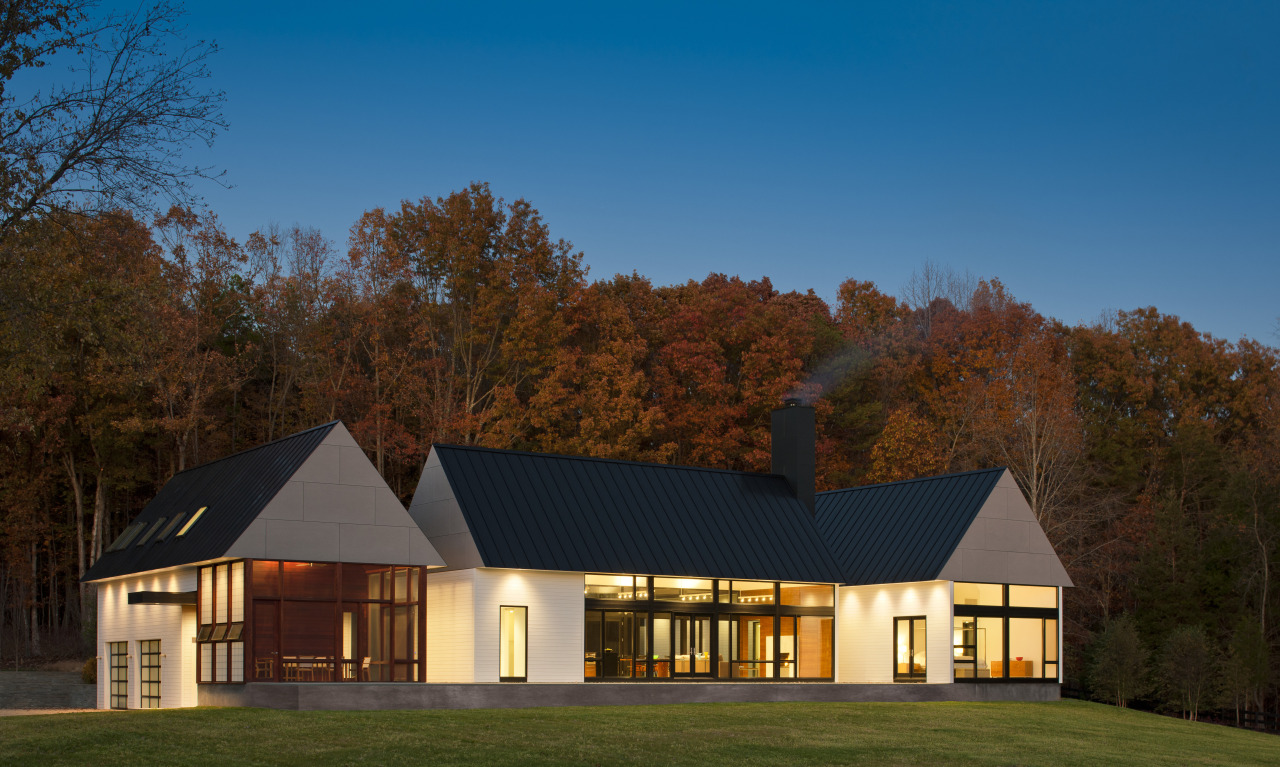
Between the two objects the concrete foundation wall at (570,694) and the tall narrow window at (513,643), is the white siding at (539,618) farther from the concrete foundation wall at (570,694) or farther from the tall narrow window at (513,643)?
the concrete foundation wall at (570,694)

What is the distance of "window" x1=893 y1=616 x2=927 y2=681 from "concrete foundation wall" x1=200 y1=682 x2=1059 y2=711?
1109 millimetres

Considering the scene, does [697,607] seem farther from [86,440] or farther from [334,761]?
[86,440]

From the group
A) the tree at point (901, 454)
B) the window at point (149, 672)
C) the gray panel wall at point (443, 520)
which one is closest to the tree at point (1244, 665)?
the tree at point (901, 454)

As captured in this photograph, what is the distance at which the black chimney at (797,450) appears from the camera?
33.0 m

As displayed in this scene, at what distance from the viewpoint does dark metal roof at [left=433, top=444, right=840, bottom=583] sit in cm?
2656

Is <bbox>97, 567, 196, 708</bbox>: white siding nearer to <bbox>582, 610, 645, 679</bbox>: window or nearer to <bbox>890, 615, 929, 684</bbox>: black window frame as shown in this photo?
<bbox>582, 610, 645, 679</bbox>: window

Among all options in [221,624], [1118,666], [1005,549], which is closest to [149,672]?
[221,624]

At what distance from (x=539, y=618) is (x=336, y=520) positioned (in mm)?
5061

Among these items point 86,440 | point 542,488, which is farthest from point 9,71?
point 86,440

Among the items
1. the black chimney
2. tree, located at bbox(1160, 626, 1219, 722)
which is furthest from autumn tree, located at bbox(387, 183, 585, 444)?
tree, located at bbox(1160, 626, 1219, 722)

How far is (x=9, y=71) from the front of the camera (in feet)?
56.5

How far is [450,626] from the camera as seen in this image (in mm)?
26172

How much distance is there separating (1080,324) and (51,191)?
47254 mm

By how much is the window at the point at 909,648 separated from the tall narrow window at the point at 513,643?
970 centimetres
